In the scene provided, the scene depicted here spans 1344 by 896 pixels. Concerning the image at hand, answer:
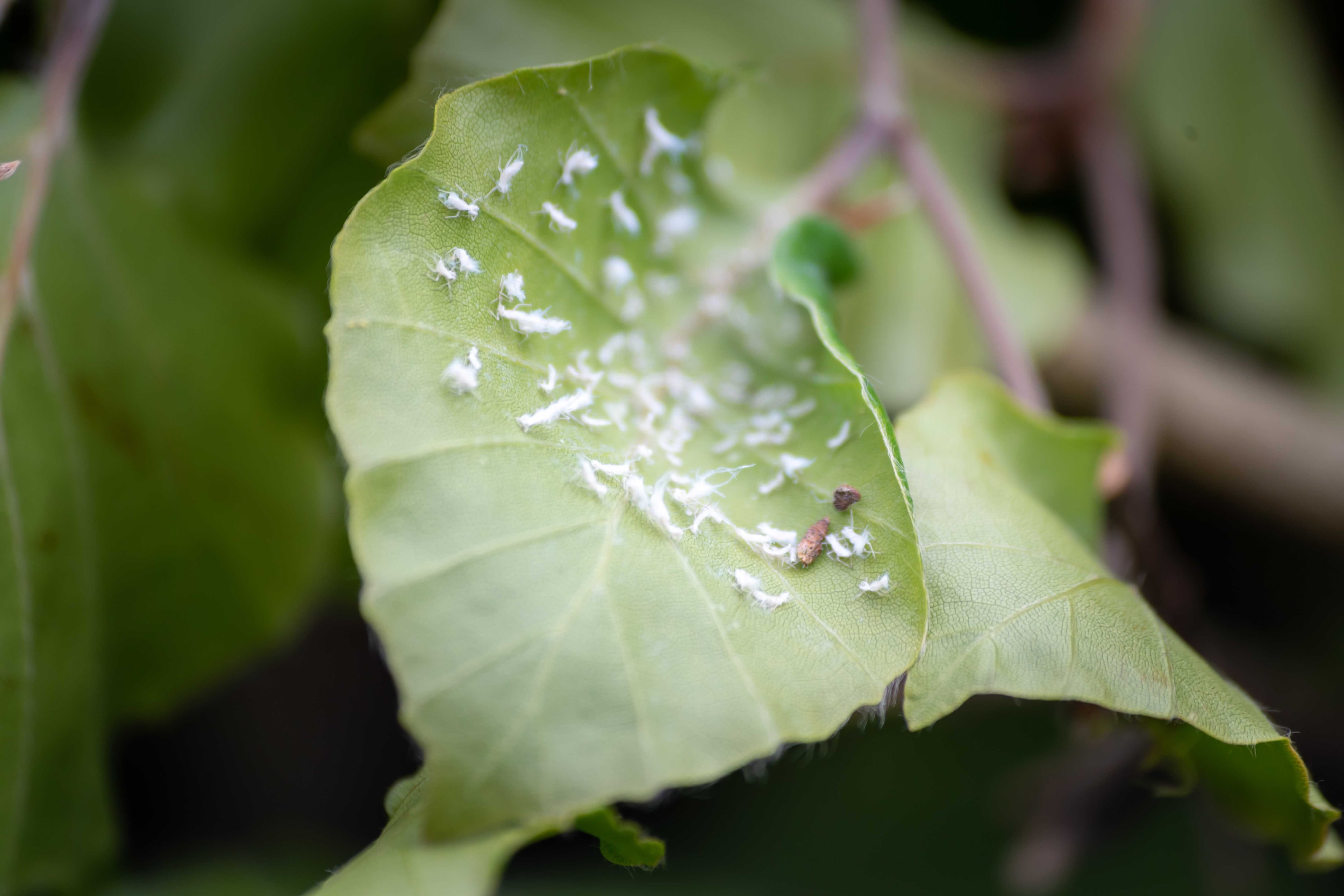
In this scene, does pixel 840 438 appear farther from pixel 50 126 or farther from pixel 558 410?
pixel 50 126

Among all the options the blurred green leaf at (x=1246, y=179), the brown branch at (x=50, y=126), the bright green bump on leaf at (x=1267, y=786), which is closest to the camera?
the bright green bump on leaf at (x=1267, y=786)

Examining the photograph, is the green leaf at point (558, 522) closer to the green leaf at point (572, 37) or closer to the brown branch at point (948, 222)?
the green leaf at point (572, 37)

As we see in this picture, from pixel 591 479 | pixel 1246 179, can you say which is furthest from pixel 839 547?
pixel 1246 179

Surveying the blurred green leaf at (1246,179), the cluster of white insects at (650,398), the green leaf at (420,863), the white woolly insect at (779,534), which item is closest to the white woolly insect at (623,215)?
the cluster of white insects at (650,398)

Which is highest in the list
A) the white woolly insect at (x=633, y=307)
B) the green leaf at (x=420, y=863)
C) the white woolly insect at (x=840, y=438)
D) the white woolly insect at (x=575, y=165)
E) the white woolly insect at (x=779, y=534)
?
the white woolly insect at (x=575, y=165)

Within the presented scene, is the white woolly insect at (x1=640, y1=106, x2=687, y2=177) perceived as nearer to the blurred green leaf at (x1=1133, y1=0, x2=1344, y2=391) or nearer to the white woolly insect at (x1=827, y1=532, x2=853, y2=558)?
the white woolly insect at (x1=827, y1=532, x2=853, y2=558)
